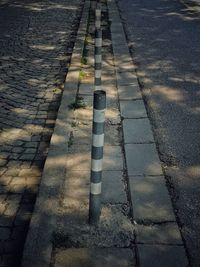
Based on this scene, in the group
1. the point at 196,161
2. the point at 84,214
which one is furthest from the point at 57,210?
the point at 196,161

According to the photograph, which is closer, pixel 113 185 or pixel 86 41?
pixel 113 185

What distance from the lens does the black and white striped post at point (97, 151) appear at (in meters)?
2.84

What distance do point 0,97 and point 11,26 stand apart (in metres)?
5.59

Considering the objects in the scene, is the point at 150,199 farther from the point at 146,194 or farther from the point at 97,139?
the point at 97,139

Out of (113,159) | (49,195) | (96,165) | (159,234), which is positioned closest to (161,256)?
(159,234)

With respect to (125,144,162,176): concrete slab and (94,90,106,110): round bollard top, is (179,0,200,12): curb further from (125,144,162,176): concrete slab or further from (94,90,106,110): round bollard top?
(94,90,106,110): round bollard top

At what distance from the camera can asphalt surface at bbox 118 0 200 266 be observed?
3.72 meters

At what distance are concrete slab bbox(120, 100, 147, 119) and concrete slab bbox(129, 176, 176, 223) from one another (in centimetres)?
159

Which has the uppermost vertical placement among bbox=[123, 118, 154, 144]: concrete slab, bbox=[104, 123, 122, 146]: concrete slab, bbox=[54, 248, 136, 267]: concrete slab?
bbox=[123, 118, 154, 144]: concrete slab

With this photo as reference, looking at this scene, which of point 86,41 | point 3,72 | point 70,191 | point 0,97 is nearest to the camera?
point 70,191

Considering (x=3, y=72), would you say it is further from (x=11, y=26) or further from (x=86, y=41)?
(x=11, y=26)

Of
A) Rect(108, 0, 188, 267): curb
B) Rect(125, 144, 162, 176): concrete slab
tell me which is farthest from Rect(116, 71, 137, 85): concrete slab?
Rect(125, 144, 162, 176): concrete slab

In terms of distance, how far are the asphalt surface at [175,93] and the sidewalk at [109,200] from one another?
15 centimetres

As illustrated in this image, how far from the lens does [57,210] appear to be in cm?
352
